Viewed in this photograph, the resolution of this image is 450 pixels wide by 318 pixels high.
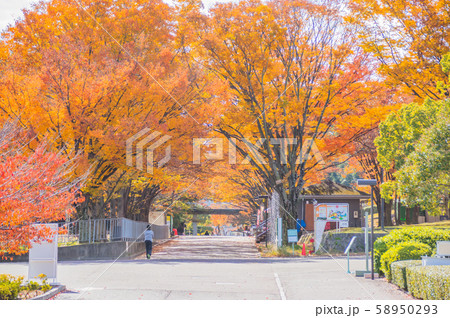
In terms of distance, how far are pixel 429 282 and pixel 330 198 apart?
33.0 meters

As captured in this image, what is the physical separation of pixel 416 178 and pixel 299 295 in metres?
4.80

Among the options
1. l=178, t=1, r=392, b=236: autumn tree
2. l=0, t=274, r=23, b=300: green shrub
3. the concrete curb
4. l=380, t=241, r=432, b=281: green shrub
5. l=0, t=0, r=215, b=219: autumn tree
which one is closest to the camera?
l=0, t=274, r=23, b=300: green shrub

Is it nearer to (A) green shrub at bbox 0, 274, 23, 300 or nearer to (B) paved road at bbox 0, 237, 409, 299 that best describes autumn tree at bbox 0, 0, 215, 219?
(B) paved road at bbox 0, 237, 409, 299

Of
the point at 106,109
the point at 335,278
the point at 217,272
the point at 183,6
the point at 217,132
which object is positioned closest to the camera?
the point at 335,278

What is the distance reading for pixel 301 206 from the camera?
4447 centimetres

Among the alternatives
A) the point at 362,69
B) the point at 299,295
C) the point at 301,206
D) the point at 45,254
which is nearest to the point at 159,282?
the point at 45,254

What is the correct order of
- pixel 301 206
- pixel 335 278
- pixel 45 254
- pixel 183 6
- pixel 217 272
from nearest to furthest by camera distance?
pixel 45 254, pixel 335 278, pixel 217 272, pixel 183 6, pixel 301 206

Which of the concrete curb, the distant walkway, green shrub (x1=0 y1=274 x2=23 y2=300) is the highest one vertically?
green shrub (x1=0 y1=274 x2=23 y2=300)

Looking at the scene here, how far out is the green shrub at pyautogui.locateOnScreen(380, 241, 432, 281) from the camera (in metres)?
14.2

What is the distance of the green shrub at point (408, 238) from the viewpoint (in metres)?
15.5

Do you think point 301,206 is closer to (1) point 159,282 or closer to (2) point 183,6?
(2) point 183,6

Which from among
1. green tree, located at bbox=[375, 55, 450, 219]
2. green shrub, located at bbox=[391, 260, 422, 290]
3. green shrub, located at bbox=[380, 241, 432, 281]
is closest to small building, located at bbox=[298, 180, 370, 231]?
green tree, located at bbox=[375, 55, 450, 219]

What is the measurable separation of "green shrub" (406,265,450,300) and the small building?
102 feet

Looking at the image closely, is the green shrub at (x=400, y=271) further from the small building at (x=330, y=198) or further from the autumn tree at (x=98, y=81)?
the small building at (x=330, y=198)
